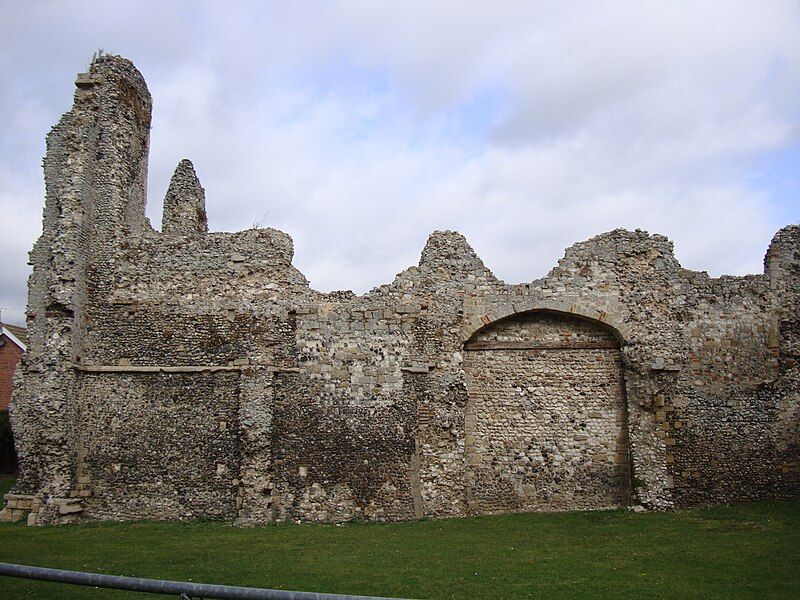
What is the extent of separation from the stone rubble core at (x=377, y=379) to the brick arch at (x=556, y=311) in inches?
1.9

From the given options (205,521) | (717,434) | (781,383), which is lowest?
(205,521)

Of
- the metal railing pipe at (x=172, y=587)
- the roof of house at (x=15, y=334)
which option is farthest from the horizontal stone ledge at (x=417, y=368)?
the roof of house at (x=15, y=334)

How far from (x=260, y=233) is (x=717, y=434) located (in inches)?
450

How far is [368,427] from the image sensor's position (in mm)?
15000

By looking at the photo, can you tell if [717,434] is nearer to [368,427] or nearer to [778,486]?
[778,486]

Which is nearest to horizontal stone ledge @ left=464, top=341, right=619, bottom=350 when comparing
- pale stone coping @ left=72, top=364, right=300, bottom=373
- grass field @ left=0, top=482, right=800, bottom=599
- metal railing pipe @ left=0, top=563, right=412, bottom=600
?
grass field @ left=0, top=482, right=800, bottom=599

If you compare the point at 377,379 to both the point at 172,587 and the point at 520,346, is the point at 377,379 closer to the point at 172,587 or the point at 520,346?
the point at 520,346

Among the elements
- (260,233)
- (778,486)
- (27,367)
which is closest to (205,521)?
(27,367)

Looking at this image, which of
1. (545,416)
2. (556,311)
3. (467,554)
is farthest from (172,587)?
(556,311)

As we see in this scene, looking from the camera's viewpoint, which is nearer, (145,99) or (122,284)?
(122,284)

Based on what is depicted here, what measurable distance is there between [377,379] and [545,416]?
3.94 m

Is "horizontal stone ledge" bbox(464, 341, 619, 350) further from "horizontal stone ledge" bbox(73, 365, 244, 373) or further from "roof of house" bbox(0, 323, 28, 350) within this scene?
"roof of house" bbox(0, 323, 28, 350)

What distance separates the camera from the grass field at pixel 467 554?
8711mm

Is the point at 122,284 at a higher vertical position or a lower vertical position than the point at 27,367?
higher
